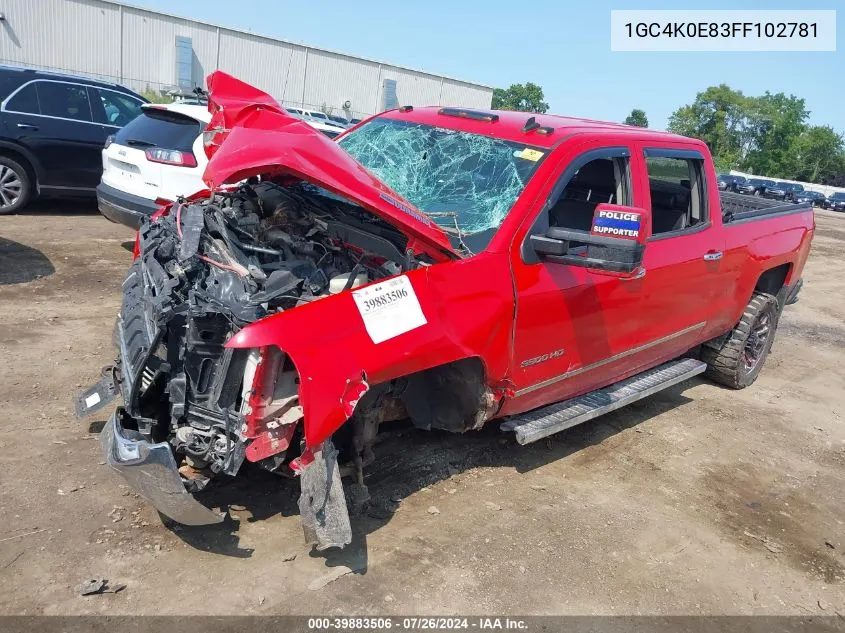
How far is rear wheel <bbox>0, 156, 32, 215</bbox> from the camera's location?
29.6 ft

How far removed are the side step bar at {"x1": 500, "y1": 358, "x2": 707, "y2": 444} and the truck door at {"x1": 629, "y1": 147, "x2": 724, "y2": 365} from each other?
0.41 ft

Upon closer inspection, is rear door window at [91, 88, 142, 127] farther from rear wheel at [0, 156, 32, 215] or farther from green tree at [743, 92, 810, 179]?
green tree at [743, 92, 810, 179]

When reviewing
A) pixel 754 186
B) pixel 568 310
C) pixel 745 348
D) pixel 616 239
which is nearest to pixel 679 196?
pixel 568 310

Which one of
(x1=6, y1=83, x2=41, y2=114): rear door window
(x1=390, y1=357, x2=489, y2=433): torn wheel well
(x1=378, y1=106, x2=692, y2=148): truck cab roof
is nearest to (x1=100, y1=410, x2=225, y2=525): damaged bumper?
(x1=390, y1=357, x2=489, y2=433): torn wheel well

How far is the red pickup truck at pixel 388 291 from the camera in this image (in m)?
2.99

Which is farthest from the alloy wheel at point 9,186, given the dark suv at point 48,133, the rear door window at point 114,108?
the rear door window at point 114,108

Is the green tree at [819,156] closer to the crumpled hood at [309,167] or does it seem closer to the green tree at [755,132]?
the green tree at [755,132]

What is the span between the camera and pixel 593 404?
4.36 m

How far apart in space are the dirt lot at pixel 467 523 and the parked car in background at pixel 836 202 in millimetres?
44054

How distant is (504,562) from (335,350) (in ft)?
4.64

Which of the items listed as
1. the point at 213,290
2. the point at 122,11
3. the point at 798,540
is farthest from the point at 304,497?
the point at 122,11

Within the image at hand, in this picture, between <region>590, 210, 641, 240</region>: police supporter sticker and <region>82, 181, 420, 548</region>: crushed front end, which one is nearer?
<region>82, 181, 420, 548</region>: crushed front end

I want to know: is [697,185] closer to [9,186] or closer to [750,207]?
[750,207]

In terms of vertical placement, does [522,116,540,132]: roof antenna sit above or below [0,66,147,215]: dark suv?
above
